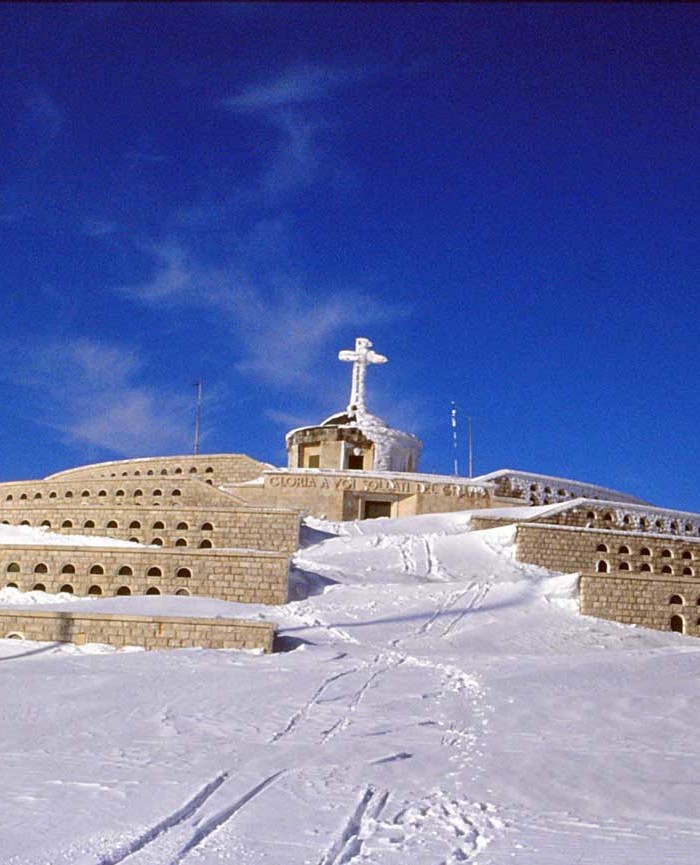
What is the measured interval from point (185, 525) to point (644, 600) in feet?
34.2

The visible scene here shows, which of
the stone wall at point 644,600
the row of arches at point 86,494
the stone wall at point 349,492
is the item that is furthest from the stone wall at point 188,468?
the stone wall at point 644,600

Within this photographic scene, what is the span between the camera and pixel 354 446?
2880cm

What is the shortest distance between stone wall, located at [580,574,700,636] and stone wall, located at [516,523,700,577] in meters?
1.81

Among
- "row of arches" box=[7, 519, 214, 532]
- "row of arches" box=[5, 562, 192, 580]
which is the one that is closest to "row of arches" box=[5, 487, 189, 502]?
"row of arches" box=[7, 519, 214, 532]

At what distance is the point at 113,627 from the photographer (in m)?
13.6

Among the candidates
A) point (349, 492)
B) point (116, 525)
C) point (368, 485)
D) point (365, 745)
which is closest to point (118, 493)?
point (116, 525)

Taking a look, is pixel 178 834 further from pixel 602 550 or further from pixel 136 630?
pixel 602 550

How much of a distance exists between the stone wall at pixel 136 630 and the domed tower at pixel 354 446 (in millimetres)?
14900

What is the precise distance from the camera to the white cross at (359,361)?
3159cm

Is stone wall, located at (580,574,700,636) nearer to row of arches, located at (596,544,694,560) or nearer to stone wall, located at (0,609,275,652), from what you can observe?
row of arches, located at (596,544,694,560)

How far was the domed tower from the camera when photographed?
Result: 2866cm

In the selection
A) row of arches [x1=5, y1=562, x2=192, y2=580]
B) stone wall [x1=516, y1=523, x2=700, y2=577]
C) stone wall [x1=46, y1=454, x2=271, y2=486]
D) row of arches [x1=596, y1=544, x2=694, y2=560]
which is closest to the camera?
row of arches [x1=5, y1=562, x2=192, y2=580]

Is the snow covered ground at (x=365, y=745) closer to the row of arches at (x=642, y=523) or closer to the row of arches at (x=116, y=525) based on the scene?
the row of arches at (x=116, y=525)

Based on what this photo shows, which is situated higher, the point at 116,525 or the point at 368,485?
the point at 368,485
